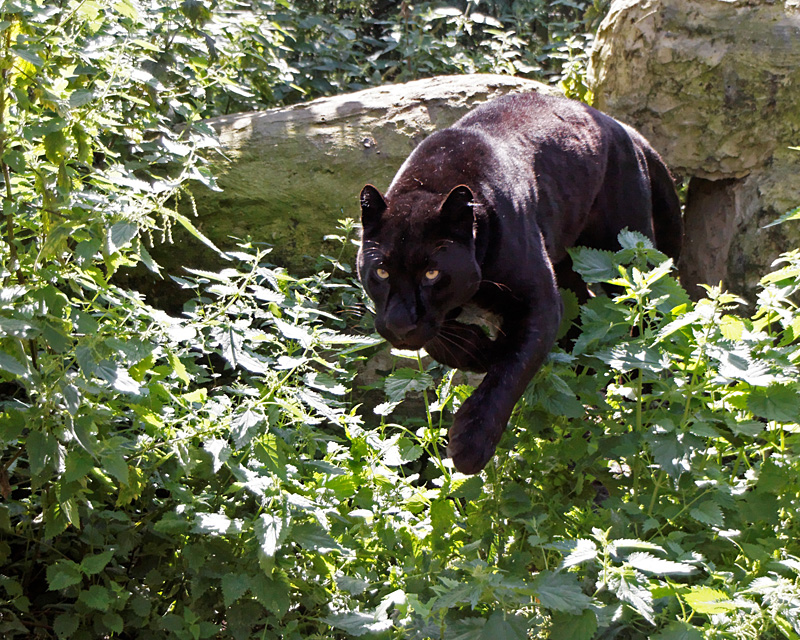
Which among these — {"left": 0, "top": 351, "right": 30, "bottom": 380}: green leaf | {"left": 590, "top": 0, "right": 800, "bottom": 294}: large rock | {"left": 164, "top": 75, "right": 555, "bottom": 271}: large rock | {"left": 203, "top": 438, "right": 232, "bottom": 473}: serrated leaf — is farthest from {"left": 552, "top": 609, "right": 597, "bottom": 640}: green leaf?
{"left": 590, "top": 0, "right": 800, "bottom": 294}: large rock

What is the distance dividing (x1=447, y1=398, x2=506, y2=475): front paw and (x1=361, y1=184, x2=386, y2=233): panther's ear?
0.82 metres

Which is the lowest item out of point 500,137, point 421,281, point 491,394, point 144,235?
point 144,235

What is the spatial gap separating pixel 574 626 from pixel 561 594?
0.09m

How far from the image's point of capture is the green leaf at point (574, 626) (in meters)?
1.69

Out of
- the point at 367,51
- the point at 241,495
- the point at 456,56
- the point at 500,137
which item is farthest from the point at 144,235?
the point at 367,51

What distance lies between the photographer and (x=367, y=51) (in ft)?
28.7

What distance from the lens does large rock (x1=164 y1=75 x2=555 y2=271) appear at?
4613mm

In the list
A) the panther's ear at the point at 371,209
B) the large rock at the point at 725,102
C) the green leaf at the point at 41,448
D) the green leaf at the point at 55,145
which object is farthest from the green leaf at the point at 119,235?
the large rock at the point at 725,102

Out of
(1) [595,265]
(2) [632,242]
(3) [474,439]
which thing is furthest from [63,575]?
(2) [632,242]

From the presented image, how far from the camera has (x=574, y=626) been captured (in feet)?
5.64

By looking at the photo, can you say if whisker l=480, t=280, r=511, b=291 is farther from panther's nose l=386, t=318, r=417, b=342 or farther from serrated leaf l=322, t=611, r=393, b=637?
serrated leaf l=322, t=611, r=393, b=637

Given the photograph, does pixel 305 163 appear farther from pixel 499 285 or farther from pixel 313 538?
pixel 313 538

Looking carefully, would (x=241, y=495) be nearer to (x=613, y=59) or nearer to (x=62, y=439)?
(x=62, y=439)

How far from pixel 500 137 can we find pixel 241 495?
73.4 inches
